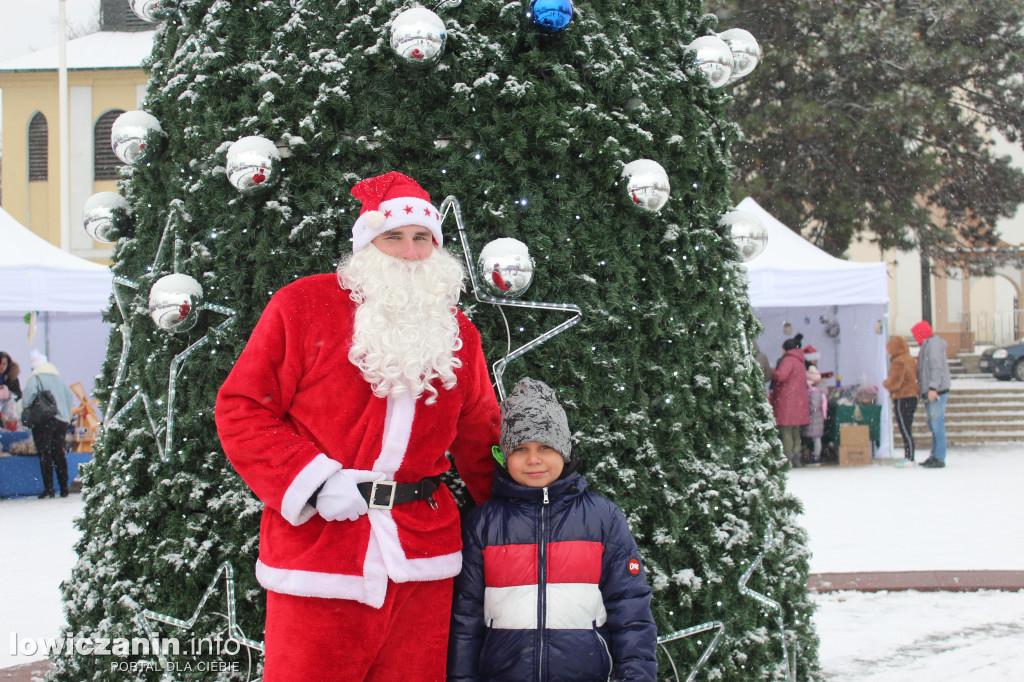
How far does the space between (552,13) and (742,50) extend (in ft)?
2.77

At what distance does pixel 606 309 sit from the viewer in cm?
276

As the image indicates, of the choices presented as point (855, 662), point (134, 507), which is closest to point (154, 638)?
point (134, 507)

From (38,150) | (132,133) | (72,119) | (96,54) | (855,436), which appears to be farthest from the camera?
(38,150)

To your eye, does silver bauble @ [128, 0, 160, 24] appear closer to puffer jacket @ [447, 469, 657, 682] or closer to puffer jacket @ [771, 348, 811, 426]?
puffer jacket @ [447, 469, 657, 682]

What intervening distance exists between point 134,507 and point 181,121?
128 cm

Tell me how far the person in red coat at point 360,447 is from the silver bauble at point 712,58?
4.13ft

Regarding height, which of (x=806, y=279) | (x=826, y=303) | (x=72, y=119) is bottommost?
(x=826, y=303)

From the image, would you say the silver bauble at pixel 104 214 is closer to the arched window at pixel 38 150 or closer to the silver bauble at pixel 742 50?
the silver bauble at pixel 742 50


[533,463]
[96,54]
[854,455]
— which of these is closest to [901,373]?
[854,455]

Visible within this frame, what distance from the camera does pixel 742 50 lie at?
10.3ft

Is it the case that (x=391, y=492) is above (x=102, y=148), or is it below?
below

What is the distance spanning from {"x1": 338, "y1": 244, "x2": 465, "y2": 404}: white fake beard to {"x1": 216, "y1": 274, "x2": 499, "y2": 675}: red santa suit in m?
0.05

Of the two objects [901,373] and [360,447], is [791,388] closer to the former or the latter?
[901,373]

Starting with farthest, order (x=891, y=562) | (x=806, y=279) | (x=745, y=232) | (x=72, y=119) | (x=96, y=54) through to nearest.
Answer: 1. (x=96, y=54)
2. (x=72, y=119)
3. (x=806, y=279)
4. (x=891, y=562)
5. (x=745, y=232)
